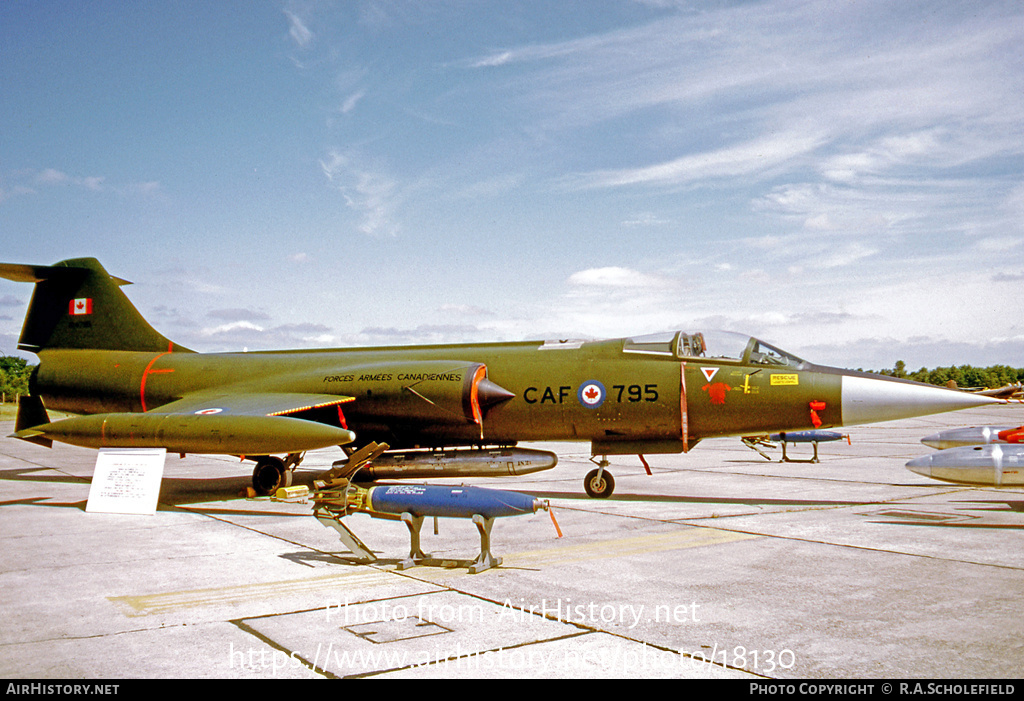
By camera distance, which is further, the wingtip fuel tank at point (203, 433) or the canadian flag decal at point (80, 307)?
the canadian flag decal at point (80, 307)

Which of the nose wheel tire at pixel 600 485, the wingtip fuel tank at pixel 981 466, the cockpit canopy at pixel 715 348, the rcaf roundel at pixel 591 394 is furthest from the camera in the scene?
the nose wheel tire at pixel 600 485

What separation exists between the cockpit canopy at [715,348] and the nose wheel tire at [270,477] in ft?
21.1

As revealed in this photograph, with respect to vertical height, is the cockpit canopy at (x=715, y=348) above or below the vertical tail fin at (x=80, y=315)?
below

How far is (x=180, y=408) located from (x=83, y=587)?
21.3 ft

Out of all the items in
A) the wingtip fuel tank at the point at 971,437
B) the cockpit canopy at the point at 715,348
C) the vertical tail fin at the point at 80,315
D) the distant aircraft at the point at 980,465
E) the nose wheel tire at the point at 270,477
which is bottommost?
the nose wheel tire at the point at 270,477

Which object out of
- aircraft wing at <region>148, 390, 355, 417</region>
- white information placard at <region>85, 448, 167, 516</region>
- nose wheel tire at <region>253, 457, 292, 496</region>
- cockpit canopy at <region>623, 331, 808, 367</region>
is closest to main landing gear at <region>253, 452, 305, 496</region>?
nose wheel tire at <region>253, 457, 292, 496</region>

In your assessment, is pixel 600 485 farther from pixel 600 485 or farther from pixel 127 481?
pixel 127 481

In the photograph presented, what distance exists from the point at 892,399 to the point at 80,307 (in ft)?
49.2

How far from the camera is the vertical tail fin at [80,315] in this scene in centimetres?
1514

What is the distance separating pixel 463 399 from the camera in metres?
11.7

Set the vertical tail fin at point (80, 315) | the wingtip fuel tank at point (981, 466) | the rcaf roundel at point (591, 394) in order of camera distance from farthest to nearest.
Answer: the vertical tail fin at point (80, 315), the rcaf roundel at point (591, 394), the wingtip fuel tank at point (981, 466)

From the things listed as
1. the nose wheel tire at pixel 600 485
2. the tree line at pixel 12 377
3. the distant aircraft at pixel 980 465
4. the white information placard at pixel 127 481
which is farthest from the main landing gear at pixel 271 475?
the tree line at pixel 12 377

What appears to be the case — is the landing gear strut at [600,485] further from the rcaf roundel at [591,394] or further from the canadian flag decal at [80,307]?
the canadian flag decal at [80,307]

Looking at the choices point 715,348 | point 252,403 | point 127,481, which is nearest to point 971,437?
point 715,348
